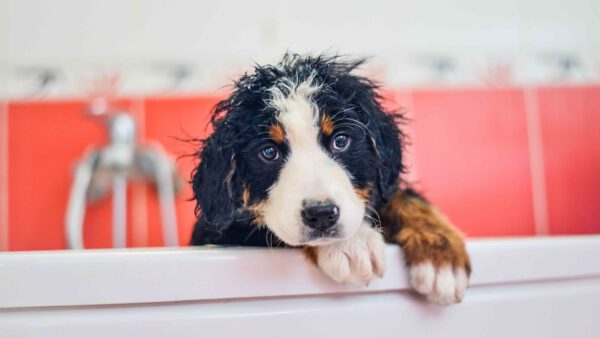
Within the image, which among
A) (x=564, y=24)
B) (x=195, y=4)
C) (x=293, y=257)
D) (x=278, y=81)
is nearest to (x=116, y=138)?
(x=195, y=4)

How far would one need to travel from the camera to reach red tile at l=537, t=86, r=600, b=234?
6.11 feet

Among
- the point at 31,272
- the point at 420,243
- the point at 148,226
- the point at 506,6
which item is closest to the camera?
the point at 31,272

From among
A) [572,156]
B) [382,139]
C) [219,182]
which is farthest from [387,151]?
[572,156]

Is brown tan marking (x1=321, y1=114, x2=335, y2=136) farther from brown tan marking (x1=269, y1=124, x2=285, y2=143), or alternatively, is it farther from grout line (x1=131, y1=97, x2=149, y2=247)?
grout line (x1=131, y1=97, x2=149, y2=247)

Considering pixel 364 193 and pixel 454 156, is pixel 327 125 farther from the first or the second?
pixel 454 156

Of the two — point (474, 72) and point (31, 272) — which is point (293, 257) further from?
point (474, 72)

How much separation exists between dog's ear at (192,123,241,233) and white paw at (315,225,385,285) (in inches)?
5.8

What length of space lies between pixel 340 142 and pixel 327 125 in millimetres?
33

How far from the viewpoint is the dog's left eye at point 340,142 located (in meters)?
0.70

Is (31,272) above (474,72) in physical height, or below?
below

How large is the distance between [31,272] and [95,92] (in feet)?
4.39

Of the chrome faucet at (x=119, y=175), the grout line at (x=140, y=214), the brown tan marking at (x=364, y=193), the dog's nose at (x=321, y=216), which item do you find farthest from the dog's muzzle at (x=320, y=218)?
the grout line at (x=140, y=214)

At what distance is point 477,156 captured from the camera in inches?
73.4

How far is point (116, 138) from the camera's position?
1581 mm
